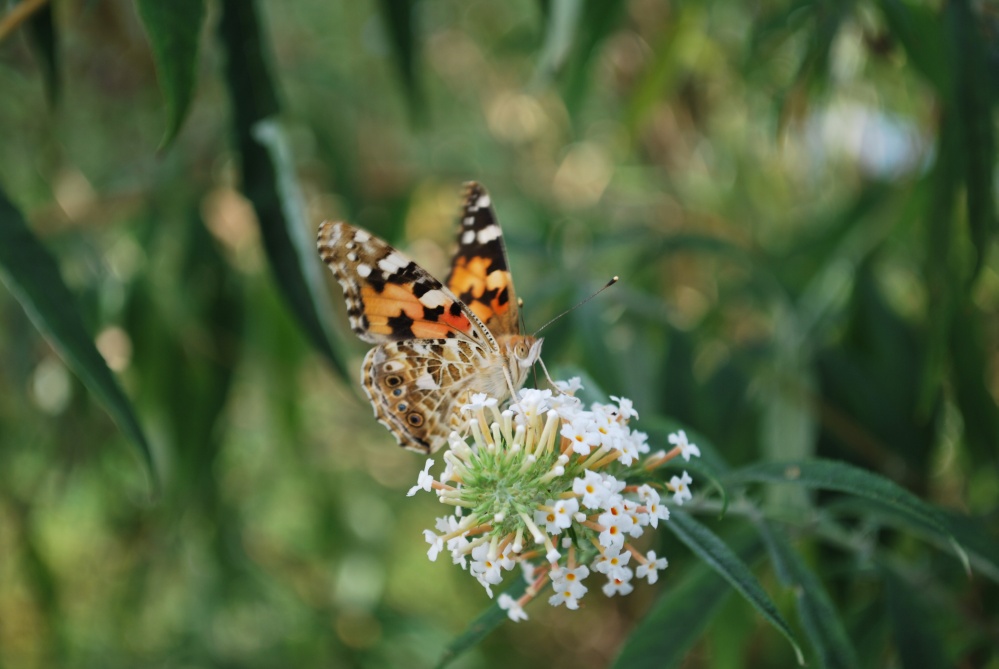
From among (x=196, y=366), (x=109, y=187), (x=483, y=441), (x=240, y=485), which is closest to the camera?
(x=483, y=441)

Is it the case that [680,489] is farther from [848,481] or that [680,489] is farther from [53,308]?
[53,308]

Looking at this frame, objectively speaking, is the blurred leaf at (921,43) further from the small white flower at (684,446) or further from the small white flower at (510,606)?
the small white flower at (510,606)

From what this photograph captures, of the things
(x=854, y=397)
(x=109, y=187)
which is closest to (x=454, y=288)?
(x=854, y=397)

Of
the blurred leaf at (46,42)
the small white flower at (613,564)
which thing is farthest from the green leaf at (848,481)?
the blurred leaf at (46,42)

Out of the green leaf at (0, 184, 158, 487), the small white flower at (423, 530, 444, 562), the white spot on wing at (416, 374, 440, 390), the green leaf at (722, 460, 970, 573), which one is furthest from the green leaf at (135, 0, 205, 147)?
the green leaf at (722, 460, 970, 573)

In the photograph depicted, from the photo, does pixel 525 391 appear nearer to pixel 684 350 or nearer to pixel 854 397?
pixel 684 350

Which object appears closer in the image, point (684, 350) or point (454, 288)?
point (454, 288)

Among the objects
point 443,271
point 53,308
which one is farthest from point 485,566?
point 443,271
